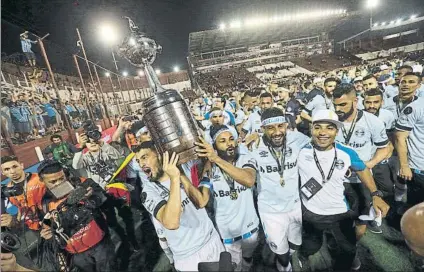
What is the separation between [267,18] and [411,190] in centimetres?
159

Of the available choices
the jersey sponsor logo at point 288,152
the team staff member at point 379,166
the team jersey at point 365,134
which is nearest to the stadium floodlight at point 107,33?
the jersey sponsor logo at point 288,152

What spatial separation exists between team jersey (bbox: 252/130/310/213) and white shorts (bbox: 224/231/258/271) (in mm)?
189

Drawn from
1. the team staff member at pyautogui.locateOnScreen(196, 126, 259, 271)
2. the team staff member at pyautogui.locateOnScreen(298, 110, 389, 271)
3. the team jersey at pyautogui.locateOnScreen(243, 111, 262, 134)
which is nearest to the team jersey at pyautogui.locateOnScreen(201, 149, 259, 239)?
the team staff member at pyautogui.locateOnScreen(196, 126, 259, 271)

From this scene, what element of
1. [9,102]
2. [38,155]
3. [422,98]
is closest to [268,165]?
[422,98]

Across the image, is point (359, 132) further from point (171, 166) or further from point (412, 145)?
point (171, 166)

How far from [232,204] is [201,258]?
295 millimetres

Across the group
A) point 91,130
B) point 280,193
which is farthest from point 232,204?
point 91,130

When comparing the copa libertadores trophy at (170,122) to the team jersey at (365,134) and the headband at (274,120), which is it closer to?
the headband at (274,120)

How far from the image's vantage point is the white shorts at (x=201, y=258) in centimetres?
104

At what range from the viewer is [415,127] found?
1.52 meters

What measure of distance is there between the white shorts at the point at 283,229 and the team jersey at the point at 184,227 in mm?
405

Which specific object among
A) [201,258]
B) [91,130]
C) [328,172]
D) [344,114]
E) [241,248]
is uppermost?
[91,130]

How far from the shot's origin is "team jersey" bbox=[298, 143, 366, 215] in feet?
3.76

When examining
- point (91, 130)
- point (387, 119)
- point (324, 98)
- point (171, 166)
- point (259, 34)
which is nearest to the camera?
point (171, 166)
